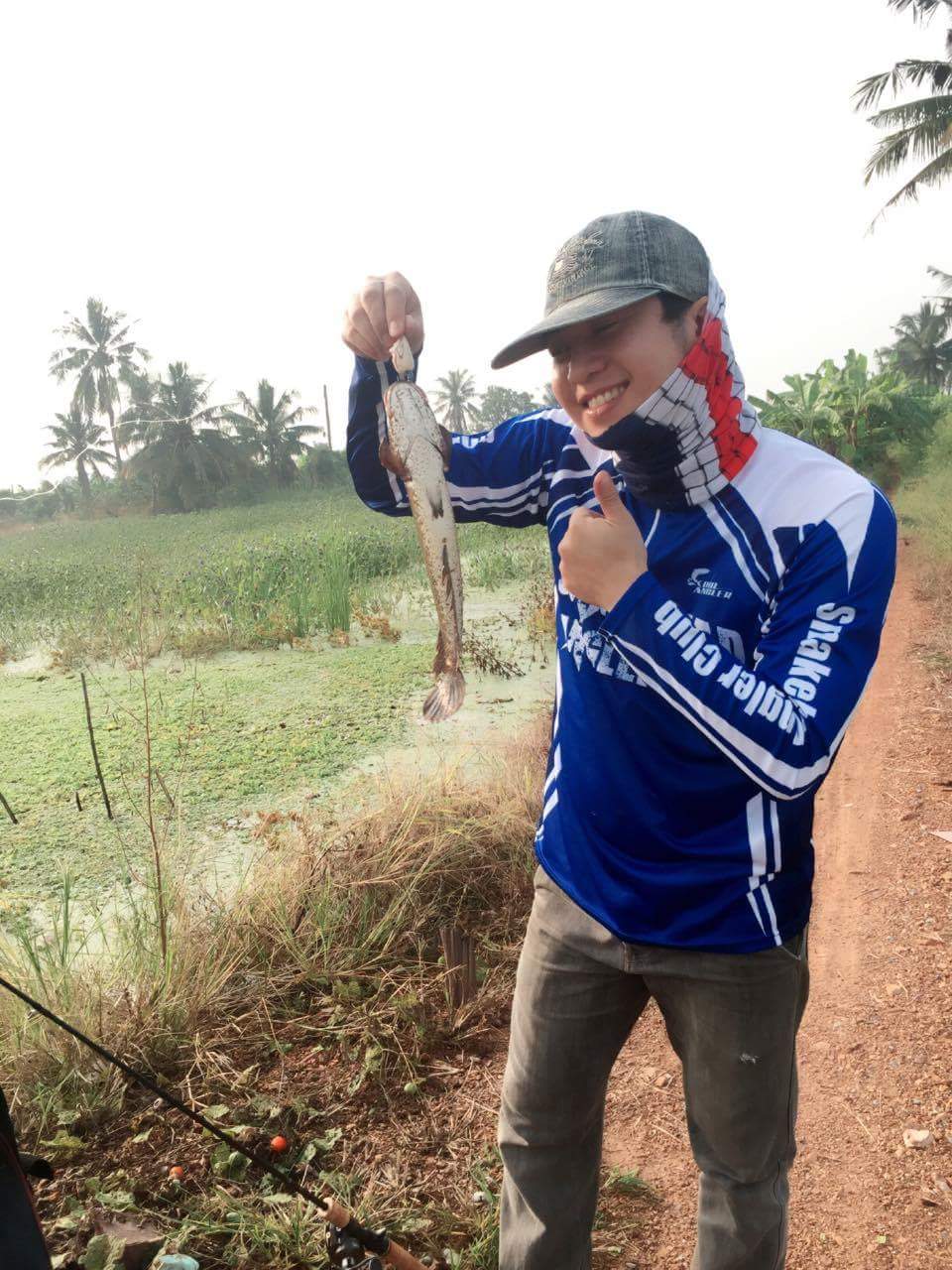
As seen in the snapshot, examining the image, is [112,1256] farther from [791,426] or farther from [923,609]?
[791,426]

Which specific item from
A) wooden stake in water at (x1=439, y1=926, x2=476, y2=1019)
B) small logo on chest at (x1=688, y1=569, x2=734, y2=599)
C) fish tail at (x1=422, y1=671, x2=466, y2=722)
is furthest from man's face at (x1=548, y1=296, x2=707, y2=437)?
wooden stake in water at (x1=439, y1=926, x2=476, y2=1019)

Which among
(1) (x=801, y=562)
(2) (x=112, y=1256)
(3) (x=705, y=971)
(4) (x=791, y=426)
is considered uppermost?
(4) (x=791, y=426)

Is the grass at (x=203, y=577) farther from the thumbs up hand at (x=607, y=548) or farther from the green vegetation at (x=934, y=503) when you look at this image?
the green vegetation at (x=934, y=503)

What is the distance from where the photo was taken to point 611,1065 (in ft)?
4.65

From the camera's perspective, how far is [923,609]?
8406 millimetres

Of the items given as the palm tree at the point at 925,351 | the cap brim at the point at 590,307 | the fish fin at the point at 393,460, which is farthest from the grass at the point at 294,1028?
the palm tree at the point at 925,351

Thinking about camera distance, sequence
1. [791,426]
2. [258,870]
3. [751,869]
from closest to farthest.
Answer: [751,869]
[258,870]
[791,426]

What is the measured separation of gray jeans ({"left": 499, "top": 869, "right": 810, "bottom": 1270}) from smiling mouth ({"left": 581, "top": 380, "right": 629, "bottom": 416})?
2.60ft

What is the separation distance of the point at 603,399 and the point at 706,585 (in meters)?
0.31

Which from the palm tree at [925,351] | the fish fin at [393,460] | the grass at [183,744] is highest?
the palm tree at [925,351]

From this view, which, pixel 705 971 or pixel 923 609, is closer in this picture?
pixel 705 971

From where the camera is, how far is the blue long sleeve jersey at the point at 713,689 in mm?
1082

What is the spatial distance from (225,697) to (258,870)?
2607 mm

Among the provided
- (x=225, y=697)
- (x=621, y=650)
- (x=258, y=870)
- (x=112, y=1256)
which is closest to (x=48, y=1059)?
(x=112, y=1256)
